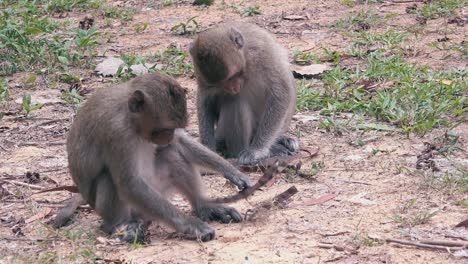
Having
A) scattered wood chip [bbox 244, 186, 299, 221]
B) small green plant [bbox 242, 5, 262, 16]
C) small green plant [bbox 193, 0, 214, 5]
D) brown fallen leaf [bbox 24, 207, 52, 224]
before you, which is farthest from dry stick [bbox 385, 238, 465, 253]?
small green plant [bbox 193, 0, 214, 5]

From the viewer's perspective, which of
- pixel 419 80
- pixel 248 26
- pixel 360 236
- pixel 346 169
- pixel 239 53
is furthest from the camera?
pixel 419 80

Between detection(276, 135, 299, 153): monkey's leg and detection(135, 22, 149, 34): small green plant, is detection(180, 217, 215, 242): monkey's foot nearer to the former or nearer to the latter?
detection(276, 135, 299, 153): monkey's leg

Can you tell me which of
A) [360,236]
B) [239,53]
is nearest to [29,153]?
[239,53]

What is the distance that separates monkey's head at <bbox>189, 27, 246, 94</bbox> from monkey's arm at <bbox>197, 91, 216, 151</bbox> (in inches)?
20.4

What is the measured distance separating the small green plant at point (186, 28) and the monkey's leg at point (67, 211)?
18.9 ft

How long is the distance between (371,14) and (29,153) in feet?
19.3

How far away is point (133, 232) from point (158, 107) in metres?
0.91

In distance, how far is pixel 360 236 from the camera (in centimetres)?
583

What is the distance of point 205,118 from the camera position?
8.66 meters

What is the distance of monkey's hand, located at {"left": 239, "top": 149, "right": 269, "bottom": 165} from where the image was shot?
319 inches

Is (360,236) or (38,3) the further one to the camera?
(38,3)

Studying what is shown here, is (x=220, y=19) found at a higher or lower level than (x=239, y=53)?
lower

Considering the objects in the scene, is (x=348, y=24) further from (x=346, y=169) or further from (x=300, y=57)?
(x=346, y=169)

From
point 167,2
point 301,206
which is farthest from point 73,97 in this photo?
point 167,2
